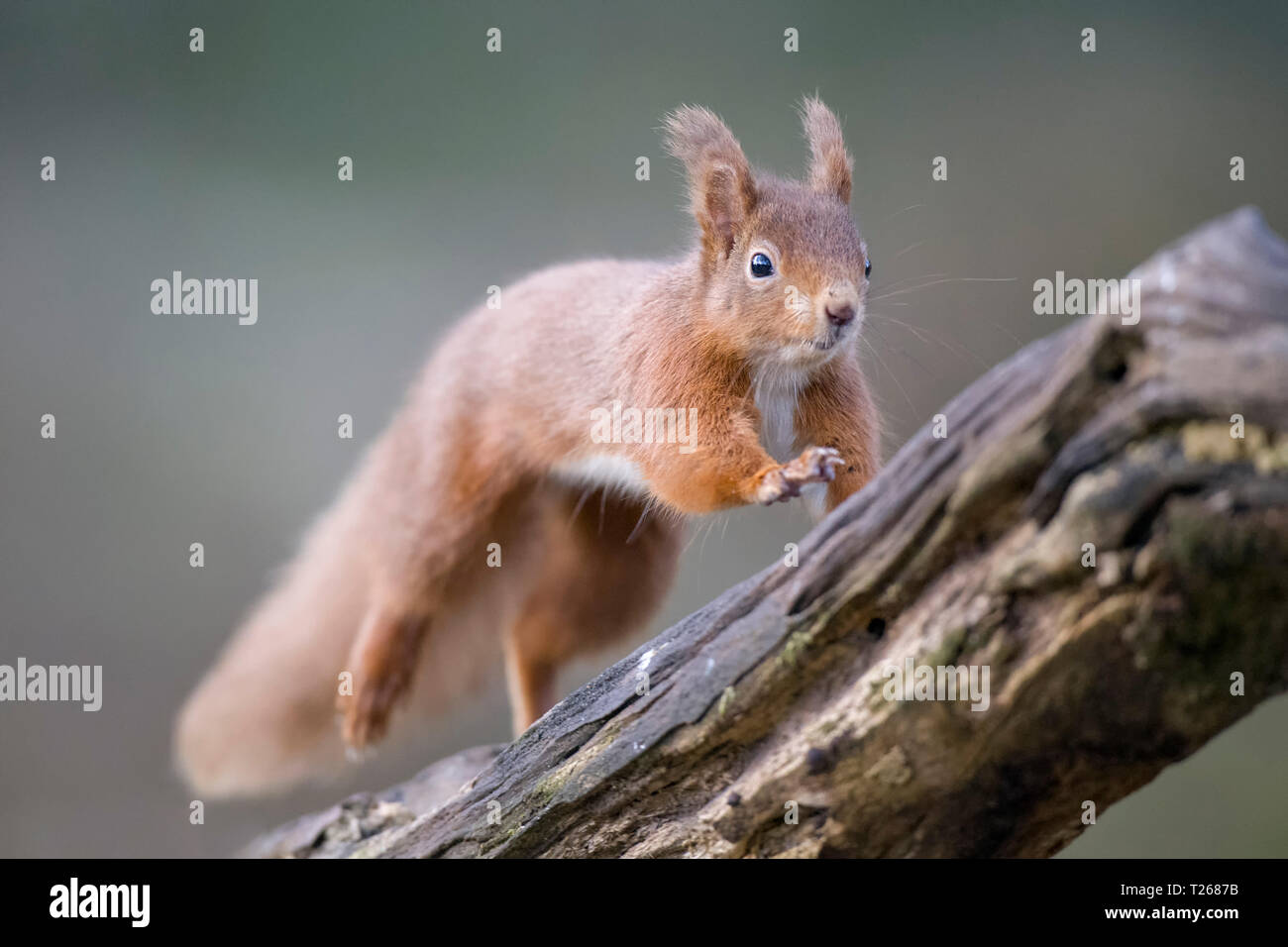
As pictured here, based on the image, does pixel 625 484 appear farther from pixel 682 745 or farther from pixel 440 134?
pixel 440 134

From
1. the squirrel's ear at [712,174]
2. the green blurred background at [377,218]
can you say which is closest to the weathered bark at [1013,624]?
the squirrel's ear at [712,174]

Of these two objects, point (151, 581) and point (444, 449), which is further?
point (151, 581)

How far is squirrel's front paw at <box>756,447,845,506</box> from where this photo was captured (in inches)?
83.6

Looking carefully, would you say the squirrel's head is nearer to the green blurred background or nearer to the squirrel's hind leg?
the squirrel's hind leg

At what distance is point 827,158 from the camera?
2770 millimetres

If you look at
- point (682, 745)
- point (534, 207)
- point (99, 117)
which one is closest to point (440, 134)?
point (534, 207)

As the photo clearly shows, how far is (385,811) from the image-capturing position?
2.95 m

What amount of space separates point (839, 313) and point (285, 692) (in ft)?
9.27

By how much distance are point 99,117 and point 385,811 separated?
11.4ft

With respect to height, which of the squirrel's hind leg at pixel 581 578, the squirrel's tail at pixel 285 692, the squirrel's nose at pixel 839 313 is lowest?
the squirrel's tail at pixel 285 692

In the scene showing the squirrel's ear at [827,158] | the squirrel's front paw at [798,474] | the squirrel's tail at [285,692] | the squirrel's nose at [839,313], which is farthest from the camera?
the squirrel's tail at [285,692]

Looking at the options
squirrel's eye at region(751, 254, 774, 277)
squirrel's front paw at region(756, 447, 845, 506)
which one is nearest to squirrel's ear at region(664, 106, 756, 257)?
squirrel's eye at region(751, 254, 774, 277)

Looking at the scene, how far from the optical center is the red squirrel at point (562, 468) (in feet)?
8.34

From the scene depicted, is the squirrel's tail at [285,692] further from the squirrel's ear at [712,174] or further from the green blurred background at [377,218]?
the squirrel's ear at [712,174]
